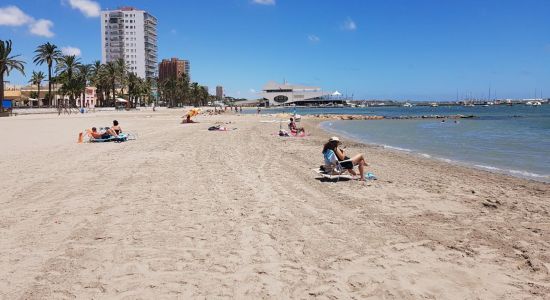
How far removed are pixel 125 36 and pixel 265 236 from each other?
177701 millimetres

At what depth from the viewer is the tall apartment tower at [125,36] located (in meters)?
167

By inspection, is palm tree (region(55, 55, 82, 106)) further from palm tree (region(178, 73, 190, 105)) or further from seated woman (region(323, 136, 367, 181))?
seated woman (region(323, 136, 367, 181))

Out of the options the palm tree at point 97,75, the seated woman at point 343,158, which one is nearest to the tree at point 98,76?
the palm tree at point 97,75

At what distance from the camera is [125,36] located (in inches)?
6614

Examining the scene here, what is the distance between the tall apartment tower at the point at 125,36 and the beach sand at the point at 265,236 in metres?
169

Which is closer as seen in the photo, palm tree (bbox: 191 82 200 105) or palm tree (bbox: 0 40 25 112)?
palm tree (bbox: 0 40 25 112)

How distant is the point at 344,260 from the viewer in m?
5.05

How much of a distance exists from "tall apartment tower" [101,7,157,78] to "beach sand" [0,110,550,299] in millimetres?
168741

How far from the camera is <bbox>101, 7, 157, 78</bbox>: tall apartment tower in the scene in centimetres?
16725

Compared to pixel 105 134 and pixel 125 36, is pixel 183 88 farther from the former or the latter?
pixel 105 134

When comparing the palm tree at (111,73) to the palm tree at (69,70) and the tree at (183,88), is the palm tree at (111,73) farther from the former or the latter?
the tree at (183,88)

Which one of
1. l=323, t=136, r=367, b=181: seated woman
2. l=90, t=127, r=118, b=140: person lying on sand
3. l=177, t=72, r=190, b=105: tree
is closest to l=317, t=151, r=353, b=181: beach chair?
l=323, t=136, r=367, b=181: seated woman

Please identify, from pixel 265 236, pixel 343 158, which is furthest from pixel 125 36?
pixel 265 236

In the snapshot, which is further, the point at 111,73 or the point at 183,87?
the point at 183,87
